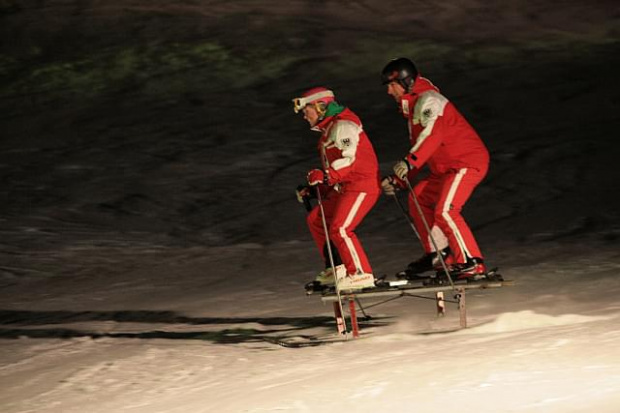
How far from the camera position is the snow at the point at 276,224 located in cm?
606

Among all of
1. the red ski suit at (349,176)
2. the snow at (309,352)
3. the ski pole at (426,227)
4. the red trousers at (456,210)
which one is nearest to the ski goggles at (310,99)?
the red ski suit at (349,176)

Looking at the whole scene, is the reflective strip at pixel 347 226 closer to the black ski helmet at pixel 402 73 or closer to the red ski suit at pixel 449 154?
the red ski suit at pixel 449 154

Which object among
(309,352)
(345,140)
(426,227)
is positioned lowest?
(309,352)

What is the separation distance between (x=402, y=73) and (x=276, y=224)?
5.86m

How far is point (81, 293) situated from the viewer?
10344 millimetres

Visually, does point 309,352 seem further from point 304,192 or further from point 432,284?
point 304,192

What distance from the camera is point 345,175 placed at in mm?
7238

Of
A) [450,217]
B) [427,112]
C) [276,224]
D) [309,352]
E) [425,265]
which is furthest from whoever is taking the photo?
[276,224]

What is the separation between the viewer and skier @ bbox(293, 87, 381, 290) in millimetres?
7207

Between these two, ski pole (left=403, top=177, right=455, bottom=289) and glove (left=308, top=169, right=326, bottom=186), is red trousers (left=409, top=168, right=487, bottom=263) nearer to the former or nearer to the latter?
ski pole (left=403, top=177, right=455, bottom=289)

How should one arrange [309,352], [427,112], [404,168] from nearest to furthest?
[309,352], [404,168], [427,112]

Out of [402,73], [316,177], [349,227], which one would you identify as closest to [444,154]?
[402,73]

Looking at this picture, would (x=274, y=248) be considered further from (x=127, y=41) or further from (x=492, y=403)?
(x=127, y=41)

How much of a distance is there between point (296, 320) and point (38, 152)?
9.93 metres
